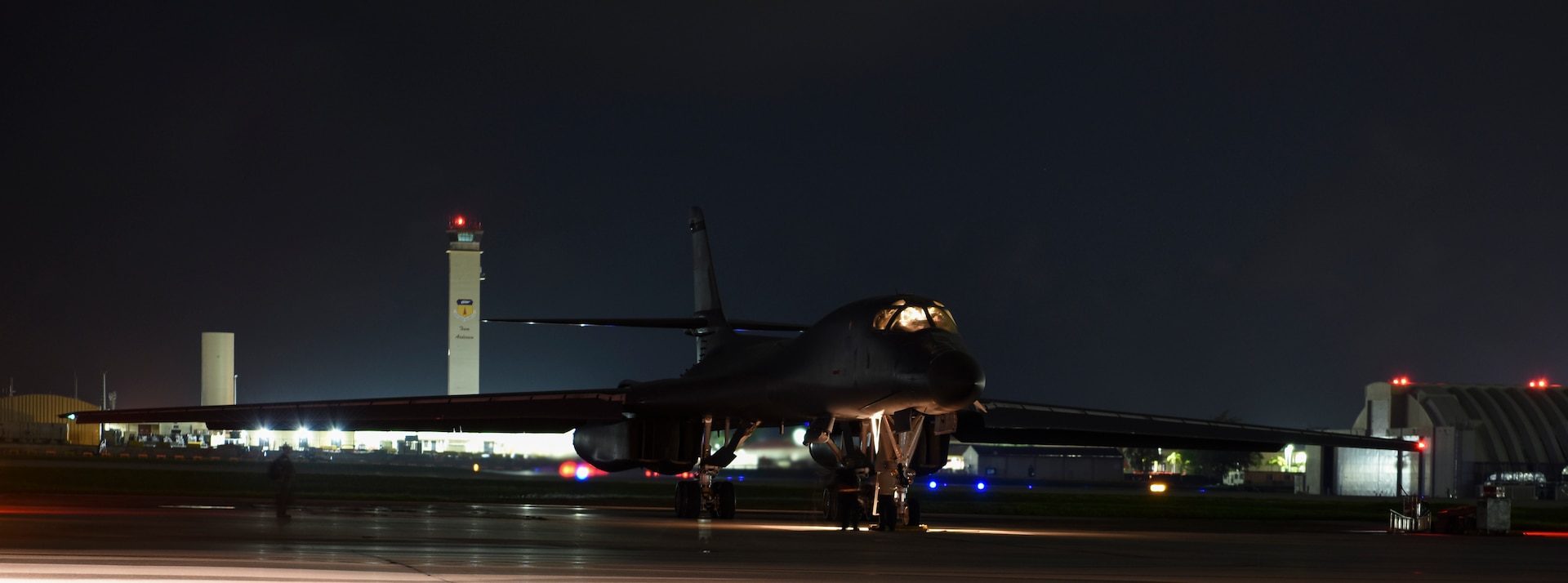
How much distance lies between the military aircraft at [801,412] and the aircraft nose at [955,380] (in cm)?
2

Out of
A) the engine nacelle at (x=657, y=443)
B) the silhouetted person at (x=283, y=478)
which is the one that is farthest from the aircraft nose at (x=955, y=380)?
the silhouetted person at (x=283, y=478)

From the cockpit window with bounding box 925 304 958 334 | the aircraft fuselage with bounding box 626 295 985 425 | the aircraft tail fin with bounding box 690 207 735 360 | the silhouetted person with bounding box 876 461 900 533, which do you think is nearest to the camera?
the aircraft fuselage with bounding box 626 295 985 425

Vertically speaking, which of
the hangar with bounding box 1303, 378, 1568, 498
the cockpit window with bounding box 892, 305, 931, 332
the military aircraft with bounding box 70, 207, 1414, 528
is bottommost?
the hangar with bounding box 1303, 378, 1568, 498

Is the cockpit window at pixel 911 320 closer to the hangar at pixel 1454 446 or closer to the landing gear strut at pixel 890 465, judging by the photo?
the landing gear strut at pixel 890 465

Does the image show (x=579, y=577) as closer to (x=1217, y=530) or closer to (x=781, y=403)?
(x=781, y=403)

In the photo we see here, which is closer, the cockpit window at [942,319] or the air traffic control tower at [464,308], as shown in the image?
the cockpit window at [942,319]

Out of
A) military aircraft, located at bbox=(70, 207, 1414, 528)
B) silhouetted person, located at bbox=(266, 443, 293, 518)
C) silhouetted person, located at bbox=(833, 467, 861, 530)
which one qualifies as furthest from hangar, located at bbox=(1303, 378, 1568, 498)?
silhouetted person, located at bbox=(266, 443, 293, 518)

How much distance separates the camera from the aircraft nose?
1677 centimetres

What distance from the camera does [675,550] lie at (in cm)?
1311

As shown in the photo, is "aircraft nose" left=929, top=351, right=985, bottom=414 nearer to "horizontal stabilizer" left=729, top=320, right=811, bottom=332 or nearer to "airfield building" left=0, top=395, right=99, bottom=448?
"horizontal stabilizer" left=729, top=320, right=811, bottom=332

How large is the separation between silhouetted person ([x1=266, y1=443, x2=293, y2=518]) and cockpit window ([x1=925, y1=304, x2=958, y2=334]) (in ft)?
28.2

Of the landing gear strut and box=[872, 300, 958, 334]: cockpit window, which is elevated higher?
box=[872, 300, 958, 334]: cockpit window

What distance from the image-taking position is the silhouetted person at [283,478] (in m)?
19.5

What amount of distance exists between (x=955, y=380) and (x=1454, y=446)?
124 ft
